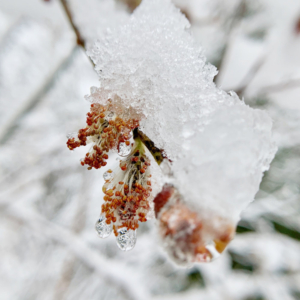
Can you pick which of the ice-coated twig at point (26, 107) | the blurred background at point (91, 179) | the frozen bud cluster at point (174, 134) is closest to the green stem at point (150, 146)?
the frozen bud cluster at point (174, 134)

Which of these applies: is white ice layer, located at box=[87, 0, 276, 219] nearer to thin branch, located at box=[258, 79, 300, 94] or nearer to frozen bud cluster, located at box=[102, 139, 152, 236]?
frozen bud cluster, located at box=[102, 139, 152, 236]

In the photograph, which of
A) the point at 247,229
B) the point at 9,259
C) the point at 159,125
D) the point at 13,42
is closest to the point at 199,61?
Answer: the point at 159,125

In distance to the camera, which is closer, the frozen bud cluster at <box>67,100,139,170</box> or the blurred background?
the frozen bud cluster at <box>67,100,139,170</box>

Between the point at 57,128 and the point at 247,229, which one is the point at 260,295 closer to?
the point at 247,229

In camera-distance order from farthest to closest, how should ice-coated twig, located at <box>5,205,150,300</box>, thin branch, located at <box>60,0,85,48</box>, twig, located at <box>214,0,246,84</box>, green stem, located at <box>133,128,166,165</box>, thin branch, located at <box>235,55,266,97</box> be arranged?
ice-coated twig, located at <box>5,205,150,300</box>, thin branch, located at <box>235,55,266,97</box>, twig, located at <box>214,0,246,84</box>, thin branch, located at <box>60,0,85,48</box>, green stem, located at <box>133,128,166,165</box>

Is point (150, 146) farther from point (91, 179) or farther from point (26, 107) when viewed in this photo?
point (26, 107)

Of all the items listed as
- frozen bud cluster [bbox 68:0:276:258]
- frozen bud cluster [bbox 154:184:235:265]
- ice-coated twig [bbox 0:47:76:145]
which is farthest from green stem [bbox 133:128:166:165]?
ice-coated twig [bbox 0:47:76:145]

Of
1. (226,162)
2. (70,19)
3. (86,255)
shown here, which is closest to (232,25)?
(70,19)
